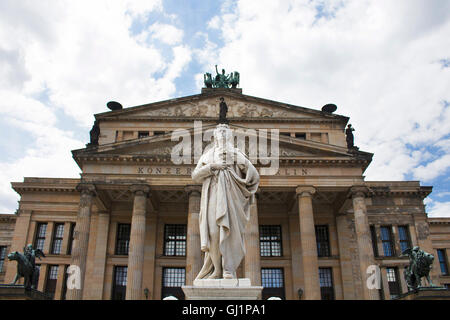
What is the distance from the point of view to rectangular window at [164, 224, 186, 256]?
36.5 metres

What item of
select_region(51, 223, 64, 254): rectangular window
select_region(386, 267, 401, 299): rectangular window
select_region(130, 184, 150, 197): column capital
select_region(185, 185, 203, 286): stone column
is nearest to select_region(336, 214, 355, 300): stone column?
select_region(386, 267, 401, 299): rectangular window

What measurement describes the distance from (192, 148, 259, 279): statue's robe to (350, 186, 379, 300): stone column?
999 inches

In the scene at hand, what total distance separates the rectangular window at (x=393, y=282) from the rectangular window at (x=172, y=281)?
A: 1865 centimetres

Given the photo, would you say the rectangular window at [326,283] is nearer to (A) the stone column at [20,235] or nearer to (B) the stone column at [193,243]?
(B) the stone column at [193,243]

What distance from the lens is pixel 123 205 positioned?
122 feet

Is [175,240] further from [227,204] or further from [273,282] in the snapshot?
[227,204]

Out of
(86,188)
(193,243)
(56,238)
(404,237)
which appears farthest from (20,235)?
(404,237)

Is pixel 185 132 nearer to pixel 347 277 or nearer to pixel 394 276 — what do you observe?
pixel 347 277

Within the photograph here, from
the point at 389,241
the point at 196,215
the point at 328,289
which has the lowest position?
the point at 328,289

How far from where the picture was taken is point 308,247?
Result: 1184 inches

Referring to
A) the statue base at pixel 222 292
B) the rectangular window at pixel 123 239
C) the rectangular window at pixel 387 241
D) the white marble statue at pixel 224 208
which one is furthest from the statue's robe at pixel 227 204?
the rectangular window at pixel 387 241

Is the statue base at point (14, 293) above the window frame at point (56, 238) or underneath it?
underneath

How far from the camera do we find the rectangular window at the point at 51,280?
36031mm

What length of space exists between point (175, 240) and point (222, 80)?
17.8m
